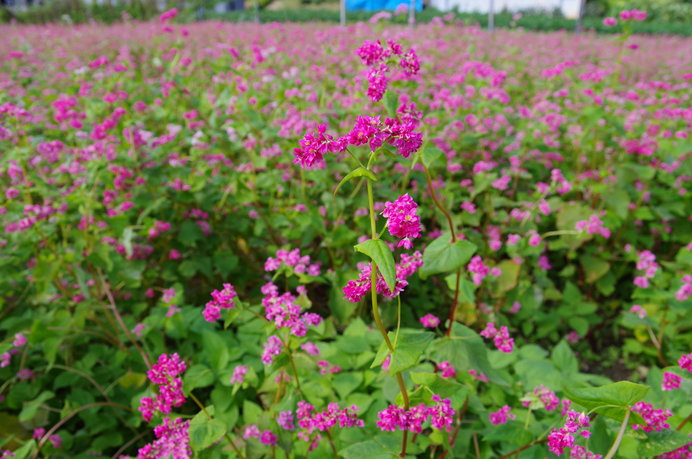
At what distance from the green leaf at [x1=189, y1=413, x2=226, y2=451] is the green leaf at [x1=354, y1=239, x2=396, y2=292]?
77cm

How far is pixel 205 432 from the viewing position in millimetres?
1286

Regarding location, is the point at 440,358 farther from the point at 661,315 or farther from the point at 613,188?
the point at 613,188

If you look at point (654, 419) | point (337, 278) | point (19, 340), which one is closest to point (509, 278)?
point (337, 278)

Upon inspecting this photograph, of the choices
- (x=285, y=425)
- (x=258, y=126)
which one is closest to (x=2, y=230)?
(x=258, y=126)

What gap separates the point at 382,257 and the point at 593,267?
2700 millimetres

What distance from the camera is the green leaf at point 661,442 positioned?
105 cm

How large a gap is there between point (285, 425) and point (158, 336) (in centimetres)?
Answer: 107

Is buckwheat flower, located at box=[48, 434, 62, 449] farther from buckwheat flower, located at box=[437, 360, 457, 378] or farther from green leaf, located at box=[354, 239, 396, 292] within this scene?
green leaf, located at box=[354, 239, 396, 292]

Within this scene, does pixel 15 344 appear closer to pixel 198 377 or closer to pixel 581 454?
pixel 198 377

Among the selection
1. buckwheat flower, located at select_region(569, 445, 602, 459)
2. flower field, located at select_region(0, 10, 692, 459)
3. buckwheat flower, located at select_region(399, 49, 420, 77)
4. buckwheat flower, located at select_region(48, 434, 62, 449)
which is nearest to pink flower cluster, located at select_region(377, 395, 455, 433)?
flower field, located at select_region(0, 10, 692, 459)

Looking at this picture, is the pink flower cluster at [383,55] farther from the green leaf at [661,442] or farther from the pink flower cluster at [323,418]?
the green leaf at [661,442]

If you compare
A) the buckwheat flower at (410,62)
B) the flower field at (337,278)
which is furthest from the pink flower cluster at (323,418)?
the buckwheat flower at (410,62)

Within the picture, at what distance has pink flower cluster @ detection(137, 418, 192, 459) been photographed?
1244mm

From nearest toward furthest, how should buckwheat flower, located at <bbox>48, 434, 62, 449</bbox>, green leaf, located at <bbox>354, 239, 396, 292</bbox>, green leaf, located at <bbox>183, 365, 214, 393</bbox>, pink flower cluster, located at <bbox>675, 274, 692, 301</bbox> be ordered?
green leaf, located at <bbox>354, 239, 396, 292</bbox>, green leaf, located at <bbox>183, 365, 214, 393</bbox>, buckwheat flower, located at <bbox>48, 434, 62, 449</bbox>, pink flower cluster, located at <bbox>675, 274, 692, 301</bbox>
